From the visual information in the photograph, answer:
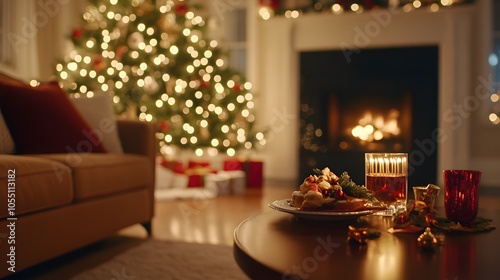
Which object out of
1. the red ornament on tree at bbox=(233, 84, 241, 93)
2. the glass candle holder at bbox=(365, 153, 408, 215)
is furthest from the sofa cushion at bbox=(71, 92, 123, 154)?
the red ornament on tree at bbox=(233, 84, 241, 93)

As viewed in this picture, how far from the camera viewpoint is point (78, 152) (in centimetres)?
227

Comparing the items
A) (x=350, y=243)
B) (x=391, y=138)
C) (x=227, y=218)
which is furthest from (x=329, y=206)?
(x=391, y=138)

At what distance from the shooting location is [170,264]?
194 centimetres

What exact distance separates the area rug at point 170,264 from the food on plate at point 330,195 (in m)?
0.67

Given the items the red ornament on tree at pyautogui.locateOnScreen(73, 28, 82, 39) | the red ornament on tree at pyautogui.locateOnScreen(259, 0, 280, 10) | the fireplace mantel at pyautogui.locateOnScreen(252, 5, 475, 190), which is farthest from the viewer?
the red ornament on tree at pyautogui.locateOnScreen(259, 0, 280, 10)

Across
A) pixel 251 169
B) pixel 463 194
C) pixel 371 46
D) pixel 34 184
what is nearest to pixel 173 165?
pixel 251 169

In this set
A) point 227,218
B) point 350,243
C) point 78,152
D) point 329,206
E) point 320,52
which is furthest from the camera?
point 320,52

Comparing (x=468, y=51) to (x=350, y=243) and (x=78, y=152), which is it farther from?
(x=350, y=243)

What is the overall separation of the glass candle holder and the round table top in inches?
5.8

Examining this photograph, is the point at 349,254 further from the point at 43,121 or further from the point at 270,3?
the point at 270,3

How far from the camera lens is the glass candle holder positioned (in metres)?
1.27

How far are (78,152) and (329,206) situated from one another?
1.49 metres

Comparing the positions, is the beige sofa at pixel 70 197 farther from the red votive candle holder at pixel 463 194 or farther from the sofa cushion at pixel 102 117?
the red votive candle holder at pixel 463 194

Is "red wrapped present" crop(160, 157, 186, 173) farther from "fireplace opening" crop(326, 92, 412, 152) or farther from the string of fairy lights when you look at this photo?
the string of fairy lights
